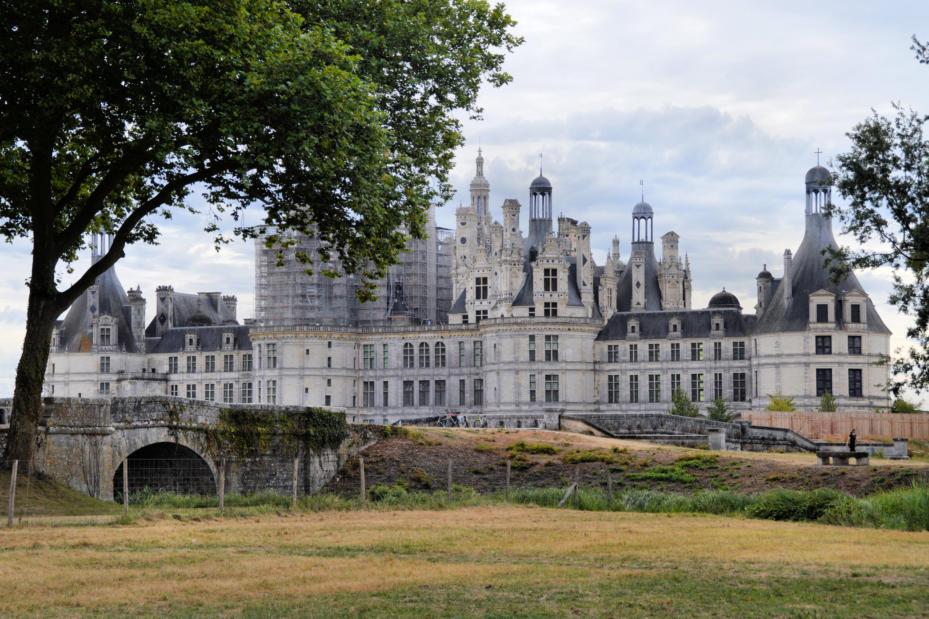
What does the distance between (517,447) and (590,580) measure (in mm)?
32115

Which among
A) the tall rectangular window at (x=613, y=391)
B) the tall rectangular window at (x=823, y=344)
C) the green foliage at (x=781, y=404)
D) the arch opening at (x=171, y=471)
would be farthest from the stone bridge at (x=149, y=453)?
the tall rectangular window at (x=613, y=391)

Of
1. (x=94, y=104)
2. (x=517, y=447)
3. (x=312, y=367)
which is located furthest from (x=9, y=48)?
(x=312, y=367)

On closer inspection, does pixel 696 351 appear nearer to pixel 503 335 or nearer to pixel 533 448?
pixel 503 335

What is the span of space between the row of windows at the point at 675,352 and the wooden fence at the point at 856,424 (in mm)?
15805

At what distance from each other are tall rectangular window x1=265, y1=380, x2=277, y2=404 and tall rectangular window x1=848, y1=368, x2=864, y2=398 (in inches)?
1556

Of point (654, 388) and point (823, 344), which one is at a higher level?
point (823, 344)

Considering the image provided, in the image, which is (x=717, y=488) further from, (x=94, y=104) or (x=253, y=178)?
(x=94, y=104)

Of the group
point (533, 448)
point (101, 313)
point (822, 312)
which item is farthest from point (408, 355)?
point (533, 448)

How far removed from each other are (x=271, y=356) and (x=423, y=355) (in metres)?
11.1

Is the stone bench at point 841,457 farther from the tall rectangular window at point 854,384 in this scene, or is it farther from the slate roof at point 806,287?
the slate roof at point 806,287

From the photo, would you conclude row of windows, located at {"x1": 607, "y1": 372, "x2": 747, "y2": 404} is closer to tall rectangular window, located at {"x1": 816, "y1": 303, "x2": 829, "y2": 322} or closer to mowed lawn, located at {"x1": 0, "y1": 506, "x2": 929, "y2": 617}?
tall rectangular window, located at {"x1": 816, "y1": 303, "x2": 829, "y2": 322}

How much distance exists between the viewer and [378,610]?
14430 millimetres

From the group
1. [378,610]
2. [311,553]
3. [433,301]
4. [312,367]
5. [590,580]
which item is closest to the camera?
[378,610]

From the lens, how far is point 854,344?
7675 centimetres
